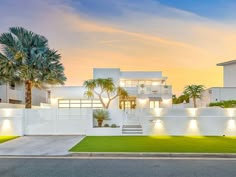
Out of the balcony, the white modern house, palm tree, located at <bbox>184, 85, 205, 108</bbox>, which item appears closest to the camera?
the white modern house

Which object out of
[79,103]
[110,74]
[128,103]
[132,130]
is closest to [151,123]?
[132,130]

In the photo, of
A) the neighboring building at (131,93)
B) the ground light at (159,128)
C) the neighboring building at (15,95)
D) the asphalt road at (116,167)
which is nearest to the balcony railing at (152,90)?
the neighboring building at (131,93)

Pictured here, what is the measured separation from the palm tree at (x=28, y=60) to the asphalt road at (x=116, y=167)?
9.95 metres

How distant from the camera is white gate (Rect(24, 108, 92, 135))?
1736cm

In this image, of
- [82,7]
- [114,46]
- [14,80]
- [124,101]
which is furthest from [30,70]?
[124,101]

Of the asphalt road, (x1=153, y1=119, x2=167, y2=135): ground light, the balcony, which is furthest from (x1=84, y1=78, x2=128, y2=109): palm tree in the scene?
the asphalt road

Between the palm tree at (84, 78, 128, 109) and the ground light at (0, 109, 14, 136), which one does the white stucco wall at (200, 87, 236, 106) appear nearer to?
the palm tree at (84, 78, 128, 109)

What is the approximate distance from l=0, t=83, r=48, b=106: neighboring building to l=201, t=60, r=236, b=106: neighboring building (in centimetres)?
2280

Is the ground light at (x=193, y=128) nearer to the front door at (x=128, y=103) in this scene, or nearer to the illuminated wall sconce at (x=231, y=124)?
the illuminated wall sconce at (x=231, y=124)

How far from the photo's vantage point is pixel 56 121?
17.5 metres

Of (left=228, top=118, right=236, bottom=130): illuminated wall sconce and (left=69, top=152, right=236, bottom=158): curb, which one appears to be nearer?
(left=69, top=152, right=236, bottom=158): curb

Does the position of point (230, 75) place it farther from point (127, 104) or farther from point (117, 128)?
point (117, 128)

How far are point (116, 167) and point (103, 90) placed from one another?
806 inches

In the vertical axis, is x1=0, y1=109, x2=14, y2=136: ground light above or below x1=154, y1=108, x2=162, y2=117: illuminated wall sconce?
below
